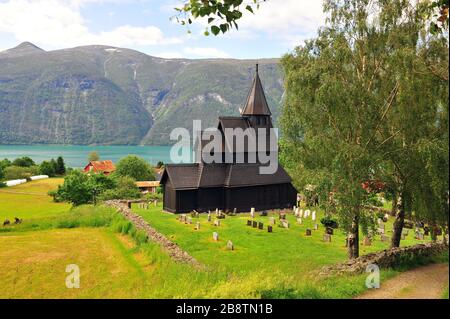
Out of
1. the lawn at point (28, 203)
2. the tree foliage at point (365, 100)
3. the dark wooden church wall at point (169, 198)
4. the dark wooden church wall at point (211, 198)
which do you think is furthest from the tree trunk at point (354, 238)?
the lawn at point (28, 203)

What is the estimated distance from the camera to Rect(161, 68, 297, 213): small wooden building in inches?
1467

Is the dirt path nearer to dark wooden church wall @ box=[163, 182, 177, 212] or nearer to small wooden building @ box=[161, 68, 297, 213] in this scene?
small wooden building @ box=[161, 68, 297, 213]

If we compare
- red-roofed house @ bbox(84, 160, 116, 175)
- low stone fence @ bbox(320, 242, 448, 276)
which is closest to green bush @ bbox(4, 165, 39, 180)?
red-roofed house @ bbox(84, 160, 116, 175)

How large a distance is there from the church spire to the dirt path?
28781 millimetres

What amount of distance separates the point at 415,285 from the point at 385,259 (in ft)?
10.3

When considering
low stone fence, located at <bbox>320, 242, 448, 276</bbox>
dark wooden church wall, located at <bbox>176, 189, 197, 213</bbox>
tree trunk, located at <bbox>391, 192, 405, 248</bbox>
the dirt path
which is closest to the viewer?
the dirt path

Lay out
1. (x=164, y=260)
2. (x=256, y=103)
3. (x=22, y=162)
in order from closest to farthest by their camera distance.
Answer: (x=164, y=260) → (x=256, y=103) → (x=22, y=162)

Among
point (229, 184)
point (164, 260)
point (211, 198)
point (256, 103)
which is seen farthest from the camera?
point (256, 103)

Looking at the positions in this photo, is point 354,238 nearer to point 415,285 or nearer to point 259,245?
point 415,285

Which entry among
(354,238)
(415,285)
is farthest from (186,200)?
(415,285)

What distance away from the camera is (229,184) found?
37656 millimetres

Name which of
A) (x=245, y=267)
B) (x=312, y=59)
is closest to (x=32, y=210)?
(x=245, y=267)

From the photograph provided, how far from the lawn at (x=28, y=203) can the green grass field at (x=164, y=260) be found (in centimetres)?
823
